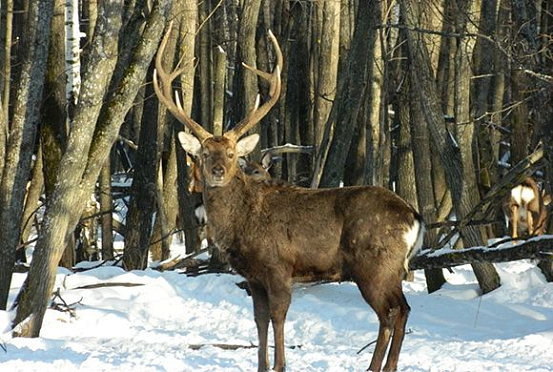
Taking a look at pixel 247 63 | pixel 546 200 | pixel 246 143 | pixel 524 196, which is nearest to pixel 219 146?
pixel 246 143

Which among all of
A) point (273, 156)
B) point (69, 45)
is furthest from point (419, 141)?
point (69, 45)

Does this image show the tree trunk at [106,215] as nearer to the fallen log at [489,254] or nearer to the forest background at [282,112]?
the forest background at [282,112]

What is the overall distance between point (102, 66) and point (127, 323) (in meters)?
3.18

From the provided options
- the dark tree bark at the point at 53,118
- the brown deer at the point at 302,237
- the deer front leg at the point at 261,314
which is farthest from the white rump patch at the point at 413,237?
the dark tree bark at the point at 53,118

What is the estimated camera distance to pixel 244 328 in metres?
12.1

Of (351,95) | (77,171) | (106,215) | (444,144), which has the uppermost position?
(351,95)

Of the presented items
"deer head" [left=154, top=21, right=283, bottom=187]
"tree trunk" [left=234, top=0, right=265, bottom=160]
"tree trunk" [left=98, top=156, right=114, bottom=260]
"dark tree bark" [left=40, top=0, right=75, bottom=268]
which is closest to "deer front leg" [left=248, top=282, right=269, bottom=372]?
"deer head" [left=154, top=21, right=283, bottom=187]

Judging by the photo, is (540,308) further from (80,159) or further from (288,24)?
(288,24)

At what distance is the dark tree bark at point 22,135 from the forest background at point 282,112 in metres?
0.02

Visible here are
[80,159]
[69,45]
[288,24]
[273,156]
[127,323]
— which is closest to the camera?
[80,159]

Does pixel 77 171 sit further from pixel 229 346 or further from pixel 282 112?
pixel 282 112

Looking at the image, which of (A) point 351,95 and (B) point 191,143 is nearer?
(B) point 191,143

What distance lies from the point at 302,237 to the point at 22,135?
12.9ft

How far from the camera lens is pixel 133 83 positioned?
34.5 feet
